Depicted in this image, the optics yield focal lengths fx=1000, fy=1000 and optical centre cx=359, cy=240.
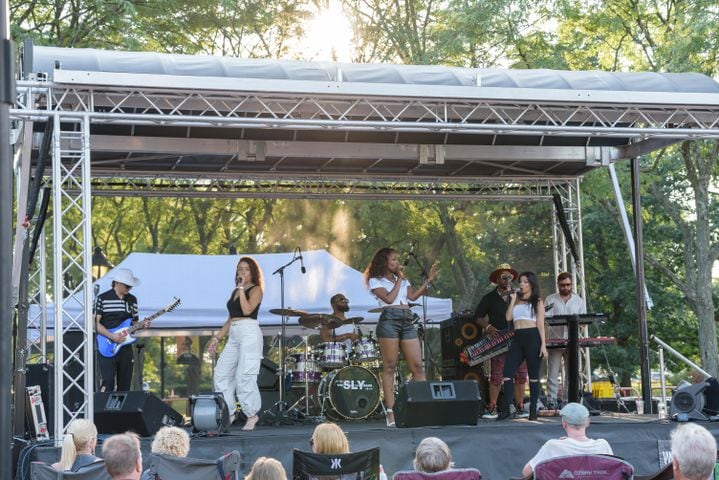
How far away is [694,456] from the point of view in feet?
14.8

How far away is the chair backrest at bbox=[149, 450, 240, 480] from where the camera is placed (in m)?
6.23

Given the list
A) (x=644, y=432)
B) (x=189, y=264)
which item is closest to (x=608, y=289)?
(x=189, y=264)

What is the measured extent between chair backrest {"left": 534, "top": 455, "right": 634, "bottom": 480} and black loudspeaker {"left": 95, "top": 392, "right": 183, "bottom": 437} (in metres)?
4.94

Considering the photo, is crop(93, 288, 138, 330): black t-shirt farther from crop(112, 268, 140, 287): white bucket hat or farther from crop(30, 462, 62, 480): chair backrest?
crop(30, 462, 62, 480): chair backrest

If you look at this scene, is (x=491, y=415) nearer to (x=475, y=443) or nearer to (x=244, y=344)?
(x=475, y=443)

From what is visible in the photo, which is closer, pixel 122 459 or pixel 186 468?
pixel 122 459

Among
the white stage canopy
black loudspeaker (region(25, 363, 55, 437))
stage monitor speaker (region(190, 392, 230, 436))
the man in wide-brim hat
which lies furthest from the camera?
the white stage canopy

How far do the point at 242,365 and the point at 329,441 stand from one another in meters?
3.45

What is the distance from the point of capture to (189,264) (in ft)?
53.8

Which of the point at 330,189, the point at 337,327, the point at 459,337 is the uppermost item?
the point at 330,189

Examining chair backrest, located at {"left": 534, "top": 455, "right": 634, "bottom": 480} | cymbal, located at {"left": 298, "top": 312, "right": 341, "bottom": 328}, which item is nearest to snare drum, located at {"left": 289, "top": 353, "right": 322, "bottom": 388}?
cymbal, located at {"left": 298, "top": 312, "right": 341, "bottom": 328}

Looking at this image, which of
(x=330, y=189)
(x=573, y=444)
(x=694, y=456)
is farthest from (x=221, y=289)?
(x=694, y=456)

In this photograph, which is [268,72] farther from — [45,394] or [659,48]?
[659,48]

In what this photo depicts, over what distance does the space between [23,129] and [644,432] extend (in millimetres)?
7001
